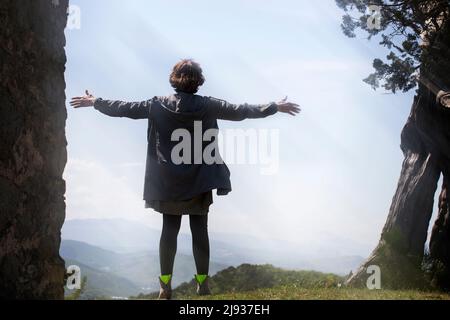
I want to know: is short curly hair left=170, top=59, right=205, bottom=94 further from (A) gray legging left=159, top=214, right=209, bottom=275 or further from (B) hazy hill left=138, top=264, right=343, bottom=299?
(B) hazy hill left=138, top=264, right=343, bottom=299

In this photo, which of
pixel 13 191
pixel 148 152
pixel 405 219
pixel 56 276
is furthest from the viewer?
pixel 405 219

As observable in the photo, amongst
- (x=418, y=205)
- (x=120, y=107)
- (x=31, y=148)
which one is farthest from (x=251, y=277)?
(x=31, y=148)

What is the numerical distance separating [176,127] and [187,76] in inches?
25.0

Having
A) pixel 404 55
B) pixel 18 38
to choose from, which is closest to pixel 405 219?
pixel 404 55

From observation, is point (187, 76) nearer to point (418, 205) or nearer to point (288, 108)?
point (288, 108)

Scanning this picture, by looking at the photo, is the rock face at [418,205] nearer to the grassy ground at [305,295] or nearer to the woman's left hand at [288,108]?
the grassy ground at [305,295]

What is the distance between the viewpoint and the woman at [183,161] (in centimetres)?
605

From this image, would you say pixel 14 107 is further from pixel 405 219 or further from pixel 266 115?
pixel 405 219

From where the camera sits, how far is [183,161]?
6129 millimetres

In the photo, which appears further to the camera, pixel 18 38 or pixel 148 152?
pixel 148 152

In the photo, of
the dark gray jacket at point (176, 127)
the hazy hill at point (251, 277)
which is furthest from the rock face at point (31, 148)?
the hazy hill at point (251, 277)

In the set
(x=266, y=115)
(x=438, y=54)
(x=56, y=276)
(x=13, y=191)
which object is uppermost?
(x=438, y=54)
